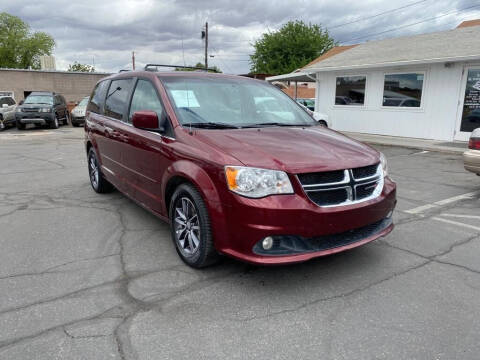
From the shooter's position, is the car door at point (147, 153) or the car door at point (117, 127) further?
the car door at point (117, 127)

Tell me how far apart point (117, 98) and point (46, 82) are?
27734 millimetres

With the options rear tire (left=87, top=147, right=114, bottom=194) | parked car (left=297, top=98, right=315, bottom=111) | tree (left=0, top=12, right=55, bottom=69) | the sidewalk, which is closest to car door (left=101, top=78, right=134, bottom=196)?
rear tire (left=87, top=147, right=114, bottom=194)

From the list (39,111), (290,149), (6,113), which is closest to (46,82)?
(6,113)

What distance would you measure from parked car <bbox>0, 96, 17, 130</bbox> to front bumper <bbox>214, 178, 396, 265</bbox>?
64.2 feet

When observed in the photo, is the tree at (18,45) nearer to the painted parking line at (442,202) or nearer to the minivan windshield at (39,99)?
the minivan windshield at (39,99)

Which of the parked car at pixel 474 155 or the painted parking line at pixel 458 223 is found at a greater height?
the parked car at pixel 474 155

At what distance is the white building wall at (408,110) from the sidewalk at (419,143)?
16.6 inches

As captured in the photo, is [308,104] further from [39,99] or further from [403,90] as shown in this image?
[39,99]

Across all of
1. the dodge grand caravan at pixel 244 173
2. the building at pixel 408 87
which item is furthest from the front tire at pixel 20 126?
the dodge grand caravan at pixel 244 173

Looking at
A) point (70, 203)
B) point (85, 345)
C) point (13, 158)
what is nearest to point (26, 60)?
point (13, 158)

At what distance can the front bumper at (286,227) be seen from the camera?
286cm

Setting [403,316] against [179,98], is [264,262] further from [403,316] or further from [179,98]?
[179,98]

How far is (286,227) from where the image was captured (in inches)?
113

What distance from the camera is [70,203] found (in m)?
5.79
